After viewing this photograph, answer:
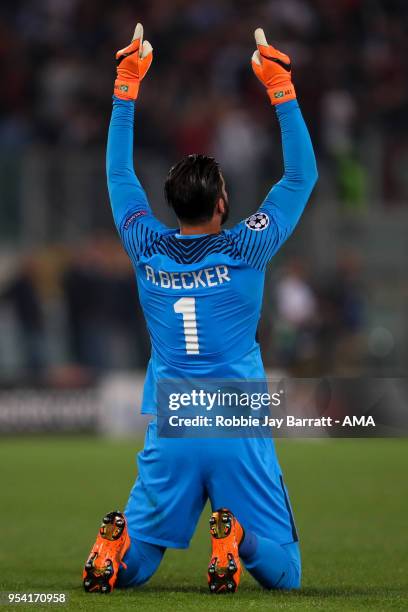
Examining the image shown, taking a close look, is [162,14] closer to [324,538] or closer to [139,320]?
[139,320]

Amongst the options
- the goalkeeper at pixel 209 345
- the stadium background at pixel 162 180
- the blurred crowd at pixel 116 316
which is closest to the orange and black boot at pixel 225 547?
the goalkeeper at pixel 209 345

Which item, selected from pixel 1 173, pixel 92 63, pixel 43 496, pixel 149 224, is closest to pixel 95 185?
pixel 1 173

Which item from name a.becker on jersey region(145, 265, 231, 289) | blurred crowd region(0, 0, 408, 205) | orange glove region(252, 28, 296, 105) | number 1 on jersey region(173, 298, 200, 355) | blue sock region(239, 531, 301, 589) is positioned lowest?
blue sock region(239, 531, 301, 589)

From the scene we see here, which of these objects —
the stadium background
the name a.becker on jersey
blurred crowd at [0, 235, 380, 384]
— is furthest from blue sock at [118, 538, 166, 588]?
blurred crowd at [0, 235, 380, 384]

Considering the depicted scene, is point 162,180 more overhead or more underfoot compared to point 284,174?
more overhead

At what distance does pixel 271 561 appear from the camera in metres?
4.77

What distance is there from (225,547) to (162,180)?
12.2m

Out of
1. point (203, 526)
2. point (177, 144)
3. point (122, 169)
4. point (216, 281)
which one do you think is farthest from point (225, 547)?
point (177, 144)

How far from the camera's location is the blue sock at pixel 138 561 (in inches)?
188

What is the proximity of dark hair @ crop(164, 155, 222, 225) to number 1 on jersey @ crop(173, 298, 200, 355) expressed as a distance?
30 cm

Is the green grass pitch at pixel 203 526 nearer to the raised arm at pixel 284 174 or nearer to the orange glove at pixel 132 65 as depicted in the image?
the raised arm at pixel 284 174

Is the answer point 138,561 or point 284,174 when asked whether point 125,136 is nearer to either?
point 284,174

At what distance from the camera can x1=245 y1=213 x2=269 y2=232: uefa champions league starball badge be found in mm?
4637

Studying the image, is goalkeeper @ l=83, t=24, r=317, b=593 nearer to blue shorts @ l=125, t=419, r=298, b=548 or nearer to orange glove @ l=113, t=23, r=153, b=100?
blue shorts @ l=125, t=419, r=298, b=548
